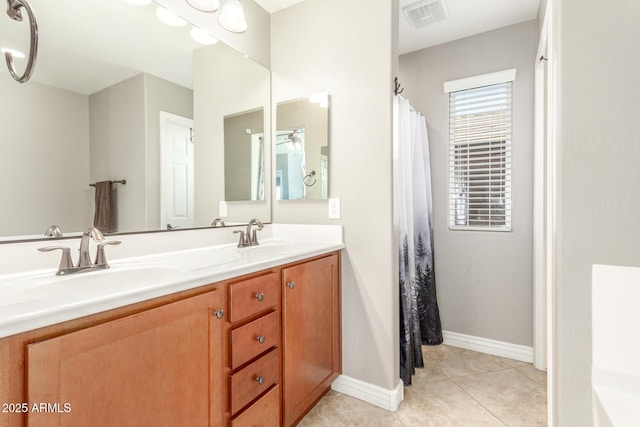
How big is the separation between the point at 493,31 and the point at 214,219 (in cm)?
248

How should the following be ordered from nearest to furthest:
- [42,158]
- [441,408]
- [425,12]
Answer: [42,158] → [441,408] → [425,12]

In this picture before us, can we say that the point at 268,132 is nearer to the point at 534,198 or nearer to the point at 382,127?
the point at 382,127

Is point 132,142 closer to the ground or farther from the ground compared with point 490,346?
farther from the ground

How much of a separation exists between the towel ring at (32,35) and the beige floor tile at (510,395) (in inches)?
103

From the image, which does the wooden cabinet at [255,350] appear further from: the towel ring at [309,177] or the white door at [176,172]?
the towel ring at [309,177]

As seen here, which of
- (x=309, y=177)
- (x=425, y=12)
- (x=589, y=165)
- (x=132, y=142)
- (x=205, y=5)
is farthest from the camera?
(x=425, y=12)

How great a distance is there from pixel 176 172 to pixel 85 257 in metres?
0.61

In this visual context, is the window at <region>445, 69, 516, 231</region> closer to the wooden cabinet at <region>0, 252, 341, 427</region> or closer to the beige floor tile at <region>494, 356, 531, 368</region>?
the beige floor tile at <region>494, 356, 531, 368</region>

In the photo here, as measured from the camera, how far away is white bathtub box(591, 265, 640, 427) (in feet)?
2.06

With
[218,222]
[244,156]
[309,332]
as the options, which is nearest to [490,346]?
[309,332]

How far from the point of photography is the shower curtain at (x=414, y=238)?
6.07 ft

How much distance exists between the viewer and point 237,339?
42.3 inches

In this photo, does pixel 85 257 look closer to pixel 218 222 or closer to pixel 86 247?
pixel 86 247

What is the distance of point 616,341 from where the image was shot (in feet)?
2.31
